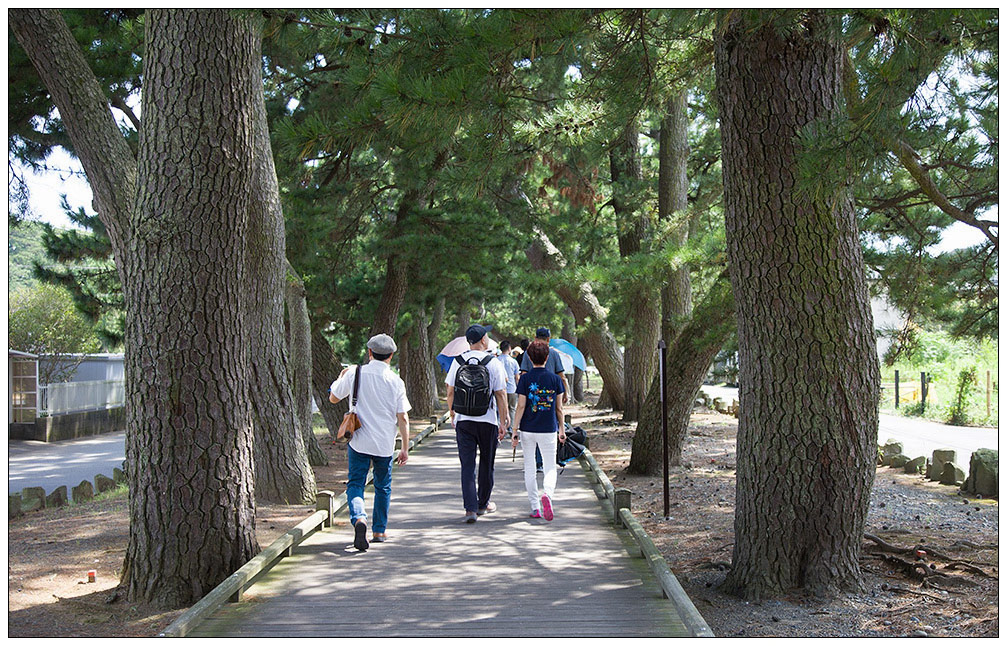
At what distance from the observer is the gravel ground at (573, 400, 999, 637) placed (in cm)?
518

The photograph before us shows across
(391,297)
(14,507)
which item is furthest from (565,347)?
(14,507)

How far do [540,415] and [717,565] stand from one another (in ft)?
7.02

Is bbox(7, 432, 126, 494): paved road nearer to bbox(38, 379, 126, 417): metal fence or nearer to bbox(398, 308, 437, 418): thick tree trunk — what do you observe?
bbox(38, 379, 126, 417): metal fence

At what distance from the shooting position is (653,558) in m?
5.80

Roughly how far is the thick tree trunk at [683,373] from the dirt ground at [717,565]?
0.42 meters

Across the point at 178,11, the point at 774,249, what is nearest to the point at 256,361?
the point at 178,11

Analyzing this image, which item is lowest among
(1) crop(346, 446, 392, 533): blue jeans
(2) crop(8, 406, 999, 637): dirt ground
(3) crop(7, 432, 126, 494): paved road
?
(3) crop(7, 432, 126, 494): paved road

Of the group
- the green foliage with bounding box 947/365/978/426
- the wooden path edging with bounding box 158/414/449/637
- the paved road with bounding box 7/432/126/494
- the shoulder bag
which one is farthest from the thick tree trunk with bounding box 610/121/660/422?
the paved road with bounding box 7/432/126/494

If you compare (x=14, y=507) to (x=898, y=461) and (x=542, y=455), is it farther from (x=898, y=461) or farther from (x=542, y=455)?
(x=898, y=461)

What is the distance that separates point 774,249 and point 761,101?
106 centimetres

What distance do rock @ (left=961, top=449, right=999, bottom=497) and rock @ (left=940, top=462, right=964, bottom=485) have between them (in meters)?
0.58

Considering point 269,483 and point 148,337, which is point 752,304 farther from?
point 269,483

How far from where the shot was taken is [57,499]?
11.5m

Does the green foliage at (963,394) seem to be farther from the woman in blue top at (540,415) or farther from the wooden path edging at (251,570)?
the wooden path edging at (251,570)
